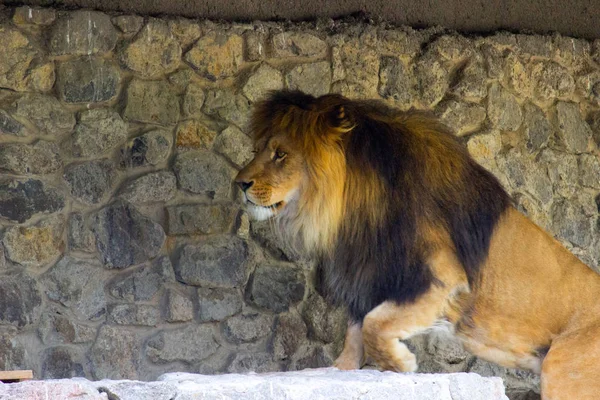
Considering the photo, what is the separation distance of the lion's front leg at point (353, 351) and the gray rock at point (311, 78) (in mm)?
2103

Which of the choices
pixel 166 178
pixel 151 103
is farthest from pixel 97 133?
pixel 166 178

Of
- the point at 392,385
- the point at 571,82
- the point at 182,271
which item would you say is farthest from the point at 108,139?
the point at 571,82

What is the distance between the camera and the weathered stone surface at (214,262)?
638 centimetres

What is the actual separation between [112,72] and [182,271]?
1.23 meters

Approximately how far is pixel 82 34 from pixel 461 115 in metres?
2.63

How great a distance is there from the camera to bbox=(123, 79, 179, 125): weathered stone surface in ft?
20.5

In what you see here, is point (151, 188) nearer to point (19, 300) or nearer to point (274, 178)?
point (19, 300)

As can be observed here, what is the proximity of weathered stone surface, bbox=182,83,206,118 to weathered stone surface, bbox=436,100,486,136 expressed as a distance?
1.68m

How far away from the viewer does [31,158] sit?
5922 millimetres

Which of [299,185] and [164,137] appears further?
[164,137]

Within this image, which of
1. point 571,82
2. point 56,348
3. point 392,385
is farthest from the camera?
point 571,82

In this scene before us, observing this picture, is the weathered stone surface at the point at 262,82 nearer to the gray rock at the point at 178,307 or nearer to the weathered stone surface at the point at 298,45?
the weathered stone surface at the point at 298,45

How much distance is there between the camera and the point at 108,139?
6.17 m

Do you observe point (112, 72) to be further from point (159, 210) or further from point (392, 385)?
point (392, 385)
